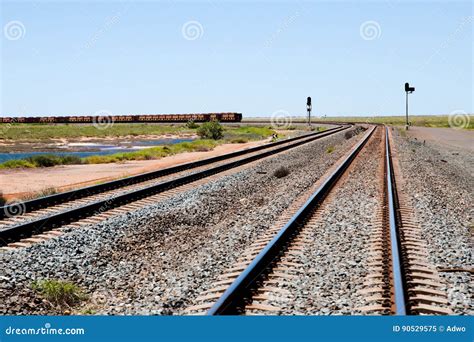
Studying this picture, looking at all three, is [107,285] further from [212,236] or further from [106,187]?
[106,187]

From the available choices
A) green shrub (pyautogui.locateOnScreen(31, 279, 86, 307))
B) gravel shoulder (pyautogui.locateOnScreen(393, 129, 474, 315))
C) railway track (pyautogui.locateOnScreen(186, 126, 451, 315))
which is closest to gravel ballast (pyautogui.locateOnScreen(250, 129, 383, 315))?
railway track (pyautogui.locateOnScreen(186, 126, 451, 315))

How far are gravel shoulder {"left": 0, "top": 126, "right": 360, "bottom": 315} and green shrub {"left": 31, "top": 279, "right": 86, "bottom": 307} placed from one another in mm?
119

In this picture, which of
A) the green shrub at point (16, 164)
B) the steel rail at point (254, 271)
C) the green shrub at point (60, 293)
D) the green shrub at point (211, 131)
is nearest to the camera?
the steel rail at point (254, 271)

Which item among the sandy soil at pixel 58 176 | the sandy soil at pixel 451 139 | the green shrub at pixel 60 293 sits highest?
the sandy soil at pixel 451 139

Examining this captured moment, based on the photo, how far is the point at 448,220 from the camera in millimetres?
12438

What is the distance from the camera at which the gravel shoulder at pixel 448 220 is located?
763cm

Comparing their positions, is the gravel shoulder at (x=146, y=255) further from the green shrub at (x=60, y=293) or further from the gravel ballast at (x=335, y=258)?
the gravel ballast at (x=335, y=258)

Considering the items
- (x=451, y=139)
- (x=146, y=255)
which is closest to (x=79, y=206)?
(x=146, y=255)

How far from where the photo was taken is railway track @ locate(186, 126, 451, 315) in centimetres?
666

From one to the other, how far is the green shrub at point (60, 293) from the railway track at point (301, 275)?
62.7 inches

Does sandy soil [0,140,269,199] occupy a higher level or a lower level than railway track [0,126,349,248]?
lower

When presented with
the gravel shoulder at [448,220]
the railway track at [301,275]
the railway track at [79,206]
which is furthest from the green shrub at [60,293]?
the gravel shoulder at [448,220]

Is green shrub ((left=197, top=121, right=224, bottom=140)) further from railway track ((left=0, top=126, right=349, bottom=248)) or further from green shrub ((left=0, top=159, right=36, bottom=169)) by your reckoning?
railway track ((left=0, top=126, right=349, bottom=248))

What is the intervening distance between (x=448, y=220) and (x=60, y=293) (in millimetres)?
8416
